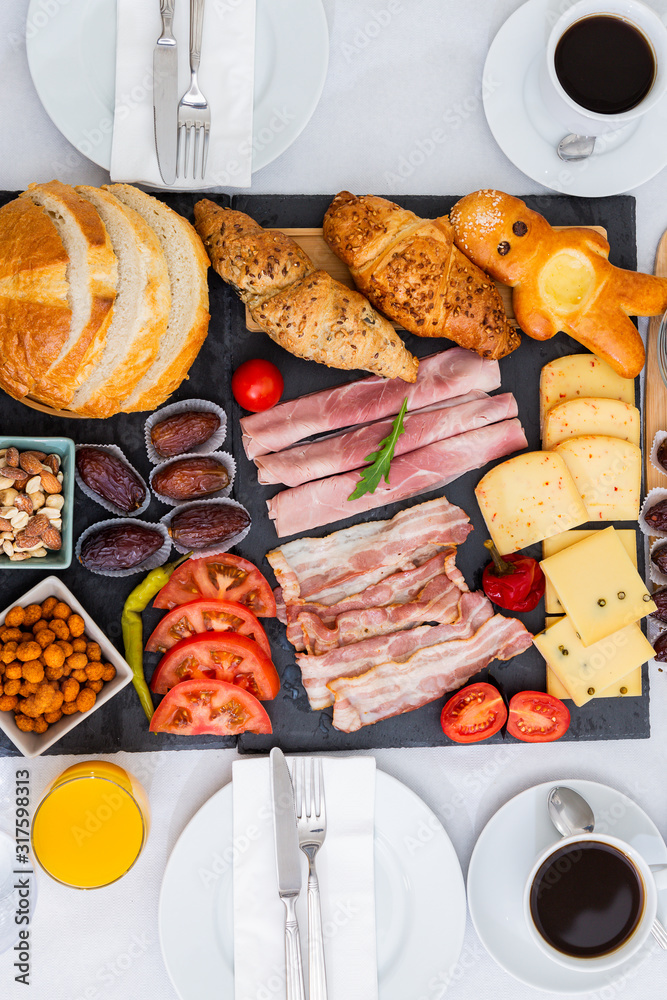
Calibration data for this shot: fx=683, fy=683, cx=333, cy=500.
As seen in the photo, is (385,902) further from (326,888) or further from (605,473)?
(605,473)

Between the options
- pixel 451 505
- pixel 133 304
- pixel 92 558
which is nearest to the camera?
pixel 133 304

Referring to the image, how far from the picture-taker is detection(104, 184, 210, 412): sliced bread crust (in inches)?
69.4

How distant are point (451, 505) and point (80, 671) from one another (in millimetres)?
1157

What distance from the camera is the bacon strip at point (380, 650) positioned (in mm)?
2031

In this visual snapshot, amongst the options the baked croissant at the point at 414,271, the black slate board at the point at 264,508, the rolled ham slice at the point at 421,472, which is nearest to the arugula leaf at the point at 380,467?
the rolled ham slice at the point at 421,472

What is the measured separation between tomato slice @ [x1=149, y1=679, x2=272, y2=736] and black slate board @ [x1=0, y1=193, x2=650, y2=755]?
3.0 inches

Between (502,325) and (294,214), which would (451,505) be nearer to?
(502,325)

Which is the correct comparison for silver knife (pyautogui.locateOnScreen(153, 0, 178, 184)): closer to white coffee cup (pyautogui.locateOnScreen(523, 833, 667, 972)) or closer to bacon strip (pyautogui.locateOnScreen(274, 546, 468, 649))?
bacon strip (pyautogui.locateOnScreen(274, 546, 468, 649))

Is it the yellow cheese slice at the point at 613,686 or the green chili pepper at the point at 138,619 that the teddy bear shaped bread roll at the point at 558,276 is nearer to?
the yellow cheese slice at the point at 613,686

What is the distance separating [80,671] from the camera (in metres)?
1.82

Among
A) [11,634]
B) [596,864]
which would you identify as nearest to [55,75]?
[11,634]

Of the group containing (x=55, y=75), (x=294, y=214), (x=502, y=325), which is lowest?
(x=502, y=325)

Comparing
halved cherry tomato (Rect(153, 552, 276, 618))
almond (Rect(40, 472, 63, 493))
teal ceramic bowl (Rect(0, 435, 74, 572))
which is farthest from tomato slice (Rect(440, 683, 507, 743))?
almond (Rect(40, 472, 63, 493))

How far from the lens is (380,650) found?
6.81 ft
